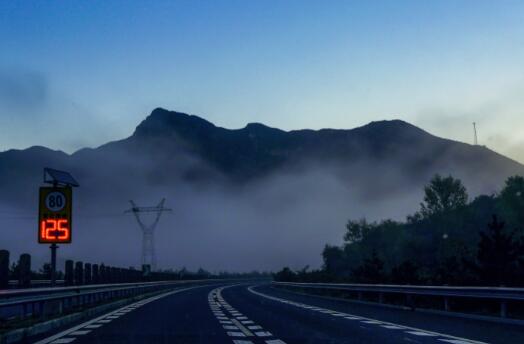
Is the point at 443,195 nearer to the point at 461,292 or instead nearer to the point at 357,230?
the point at 357,230

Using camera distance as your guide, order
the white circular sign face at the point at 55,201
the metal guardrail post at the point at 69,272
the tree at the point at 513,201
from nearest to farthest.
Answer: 1. the white circular sign face at the point at 55,201
2. the metal guardrail post at the point at 69,272
3. the tree at the point at 513,201

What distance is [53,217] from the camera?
24281 millimetres

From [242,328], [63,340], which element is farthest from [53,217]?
[63,340]

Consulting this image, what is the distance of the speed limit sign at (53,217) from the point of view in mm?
24125

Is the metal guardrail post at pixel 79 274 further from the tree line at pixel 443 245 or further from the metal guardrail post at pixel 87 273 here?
the tree line at pixel 443 245

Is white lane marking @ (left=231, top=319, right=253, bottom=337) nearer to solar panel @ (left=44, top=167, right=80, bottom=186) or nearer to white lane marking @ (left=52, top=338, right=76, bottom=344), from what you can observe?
white lane marking @ (left=52, top=338, right=76, bottom=344)

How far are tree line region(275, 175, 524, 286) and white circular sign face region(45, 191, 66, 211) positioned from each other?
1529 centimetres

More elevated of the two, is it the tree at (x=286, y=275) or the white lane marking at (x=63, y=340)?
the tree at (x=286, y=275)

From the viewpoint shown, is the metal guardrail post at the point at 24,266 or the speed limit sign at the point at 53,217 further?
the speed limit sign at the point at 53,217

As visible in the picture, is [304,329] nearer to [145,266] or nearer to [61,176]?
[61,176]

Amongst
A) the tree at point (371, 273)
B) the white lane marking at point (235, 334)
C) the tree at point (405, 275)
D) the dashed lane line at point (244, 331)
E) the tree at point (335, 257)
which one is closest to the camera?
the dashed lane line at point (244, 331)

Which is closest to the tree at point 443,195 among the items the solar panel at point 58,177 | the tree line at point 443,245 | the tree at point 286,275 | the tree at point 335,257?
the tree line at point 443,245

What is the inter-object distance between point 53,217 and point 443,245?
95589 millimetres

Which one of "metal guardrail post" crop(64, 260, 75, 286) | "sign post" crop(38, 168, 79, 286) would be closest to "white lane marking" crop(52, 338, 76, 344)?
"sign post" crop(38, 168, 79, 286)
